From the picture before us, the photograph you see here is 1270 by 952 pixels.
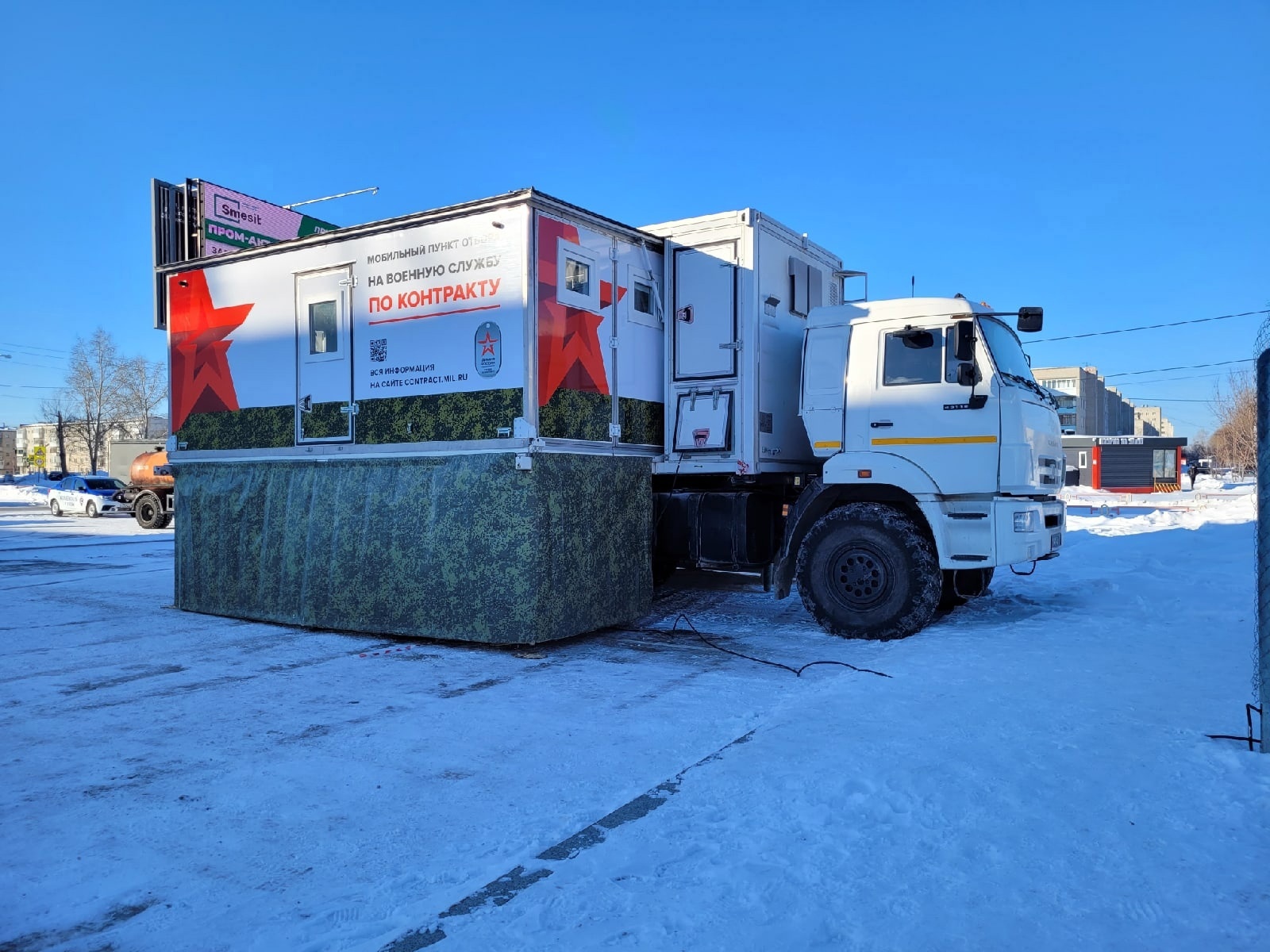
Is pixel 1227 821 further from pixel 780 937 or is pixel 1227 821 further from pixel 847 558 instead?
pixel 847 558

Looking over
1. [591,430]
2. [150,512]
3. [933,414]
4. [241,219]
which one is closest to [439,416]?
[591,430]

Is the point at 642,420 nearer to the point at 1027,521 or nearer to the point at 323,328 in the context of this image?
the point at 323,328

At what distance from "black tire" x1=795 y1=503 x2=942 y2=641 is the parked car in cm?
3020

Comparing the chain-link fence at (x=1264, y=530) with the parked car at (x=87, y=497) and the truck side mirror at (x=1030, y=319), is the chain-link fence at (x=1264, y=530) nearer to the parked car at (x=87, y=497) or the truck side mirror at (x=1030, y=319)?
the truck side mirror at (x=1030, y=319)

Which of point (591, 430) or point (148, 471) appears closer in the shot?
point (591, 430)

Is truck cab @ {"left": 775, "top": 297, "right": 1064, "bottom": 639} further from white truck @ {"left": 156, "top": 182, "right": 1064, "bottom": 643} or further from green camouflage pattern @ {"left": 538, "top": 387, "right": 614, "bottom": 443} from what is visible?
green camouflage pattern @ {"left": 538, "top": 387, "right": 614, "bottom": 443}

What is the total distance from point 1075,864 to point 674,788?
5.53 feet

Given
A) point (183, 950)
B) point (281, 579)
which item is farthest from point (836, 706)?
point (281, 579)

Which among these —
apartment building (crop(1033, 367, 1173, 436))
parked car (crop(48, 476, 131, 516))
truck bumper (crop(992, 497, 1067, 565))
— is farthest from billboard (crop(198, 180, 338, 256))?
apartment building (crop(1033, 367, 1173, 436))

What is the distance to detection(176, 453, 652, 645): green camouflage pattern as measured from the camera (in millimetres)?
7402

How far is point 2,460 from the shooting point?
14938 centimetres

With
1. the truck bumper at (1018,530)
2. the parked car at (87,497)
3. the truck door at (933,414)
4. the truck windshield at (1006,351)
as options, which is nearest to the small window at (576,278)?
the truck door at (933,414)

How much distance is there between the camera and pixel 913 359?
7.81 meters

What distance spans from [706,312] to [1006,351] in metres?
2.72
